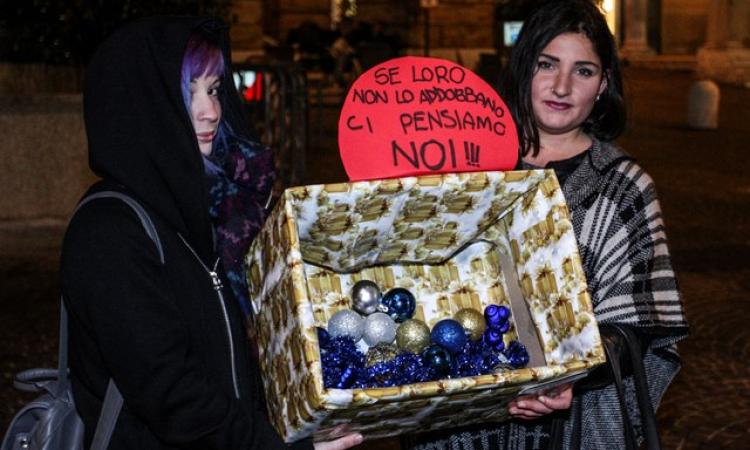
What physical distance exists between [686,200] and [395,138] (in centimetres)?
884

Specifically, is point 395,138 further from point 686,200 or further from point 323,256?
point 686,200

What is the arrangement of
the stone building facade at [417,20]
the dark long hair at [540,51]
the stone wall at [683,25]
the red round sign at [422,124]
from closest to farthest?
the red round sign at [422,124] → the dark long hair at [540,51] → the stone building facade at [417,20] → the stone wall at [683,25]

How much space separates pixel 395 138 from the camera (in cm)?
223

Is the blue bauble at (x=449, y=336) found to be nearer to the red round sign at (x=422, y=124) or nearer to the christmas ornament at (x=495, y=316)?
the christmas ornament at (x=495, y=316)

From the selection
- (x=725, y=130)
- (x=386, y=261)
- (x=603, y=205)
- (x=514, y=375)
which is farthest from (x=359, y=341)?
(x=725, y=130)

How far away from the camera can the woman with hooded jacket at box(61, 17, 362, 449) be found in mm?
2023

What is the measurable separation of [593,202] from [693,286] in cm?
503

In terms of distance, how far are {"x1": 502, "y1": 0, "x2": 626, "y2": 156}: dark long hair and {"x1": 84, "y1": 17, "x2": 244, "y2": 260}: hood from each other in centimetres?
103

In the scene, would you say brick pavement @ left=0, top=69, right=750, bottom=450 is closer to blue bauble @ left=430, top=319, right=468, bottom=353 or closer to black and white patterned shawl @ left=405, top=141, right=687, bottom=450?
black and white patterned shawl @ left=405, top=141, right=687, bottom=450

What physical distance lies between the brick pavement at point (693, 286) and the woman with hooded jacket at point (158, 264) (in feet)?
4.60

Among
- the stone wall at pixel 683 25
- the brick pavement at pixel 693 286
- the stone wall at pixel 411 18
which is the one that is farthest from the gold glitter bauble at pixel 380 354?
the stone wall at pixel 683 25

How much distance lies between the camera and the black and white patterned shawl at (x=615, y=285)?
2.61m

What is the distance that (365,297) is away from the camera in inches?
91.5

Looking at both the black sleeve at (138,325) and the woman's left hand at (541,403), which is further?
the woman's left hand at (541,403)
